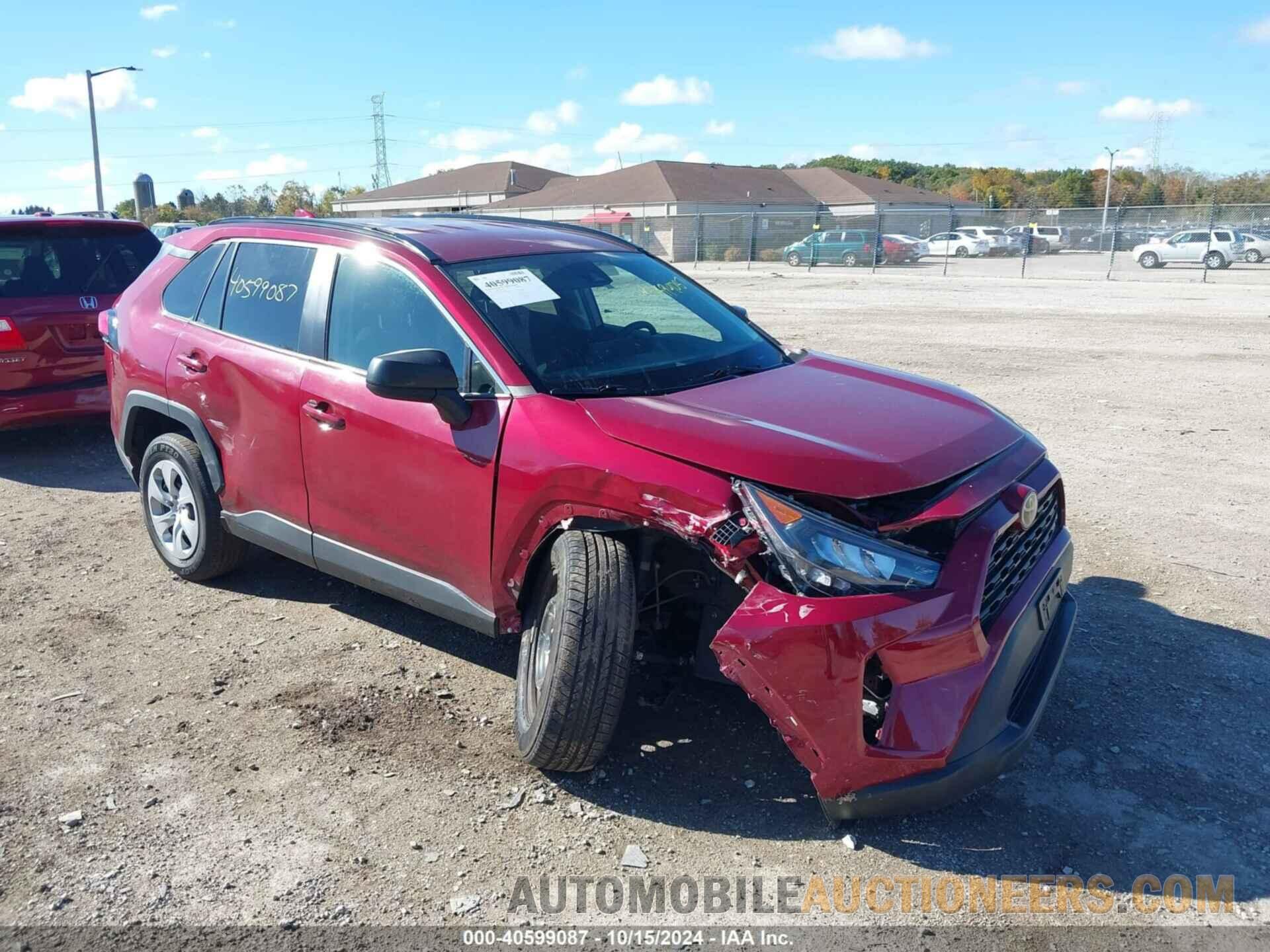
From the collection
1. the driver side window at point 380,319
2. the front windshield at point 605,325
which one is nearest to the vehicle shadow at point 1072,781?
the front windshield at point 605,325

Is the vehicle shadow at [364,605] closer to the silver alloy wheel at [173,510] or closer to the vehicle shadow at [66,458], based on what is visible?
the silver alloy wheel at [173,510]

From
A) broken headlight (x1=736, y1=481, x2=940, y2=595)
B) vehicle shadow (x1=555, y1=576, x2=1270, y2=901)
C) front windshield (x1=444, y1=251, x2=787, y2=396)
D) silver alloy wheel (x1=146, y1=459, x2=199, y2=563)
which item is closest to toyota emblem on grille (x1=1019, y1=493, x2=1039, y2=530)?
broken headlight (x1=736, y1=481, x2=940, y2=595)

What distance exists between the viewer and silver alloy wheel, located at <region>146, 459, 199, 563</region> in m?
5.20

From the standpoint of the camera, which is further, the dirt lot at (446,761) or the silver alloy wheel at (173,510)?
the silver alloy wheel at (173,510)

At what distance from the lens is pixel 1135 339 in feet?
48.0

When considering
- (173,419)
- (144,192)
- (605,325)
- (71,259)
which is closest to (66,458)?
(71,259)

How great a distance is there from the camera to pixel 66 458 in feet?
26.6

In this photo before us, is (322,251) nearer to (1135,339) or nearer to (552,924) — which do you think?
(552,924)

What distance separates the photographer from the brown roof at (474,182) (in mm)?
65375

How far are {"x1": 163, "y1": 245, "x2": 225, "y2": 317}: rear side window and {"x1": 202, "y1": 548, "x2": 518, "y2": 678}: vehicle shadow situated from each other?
1.41m

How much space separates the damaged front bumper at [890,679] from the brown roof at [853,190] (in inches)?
2422

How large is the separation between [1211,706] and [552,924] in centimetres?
282

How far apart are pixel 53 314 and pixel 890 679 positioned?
7.04 metres

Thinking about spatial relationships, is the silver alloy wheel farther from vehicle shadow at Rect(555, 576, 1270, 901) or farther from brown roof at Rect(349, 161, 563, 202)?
brown roof at Rect(349, 161, 563, 202)
